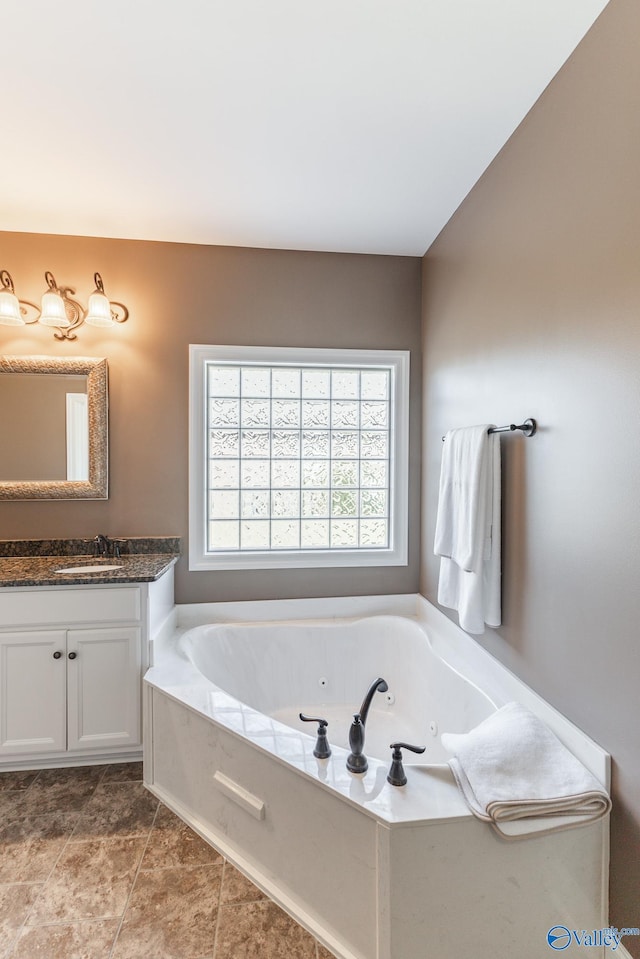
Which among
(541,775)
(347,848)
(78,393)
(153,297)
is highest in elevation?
(153,297)

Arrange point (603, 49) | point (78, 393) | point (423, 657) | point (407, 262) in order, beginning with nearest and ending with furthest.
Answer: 1. point (603, 49)
2. point (423, 657)
3. point (78, 393)
4. point (407, 262)

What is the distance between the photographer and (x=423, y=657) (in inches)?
95.9

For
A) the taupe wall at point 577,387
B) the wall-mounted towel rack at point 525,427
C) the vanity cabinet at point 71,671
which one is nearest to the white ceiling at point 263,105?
the taupe wall at point 577,387

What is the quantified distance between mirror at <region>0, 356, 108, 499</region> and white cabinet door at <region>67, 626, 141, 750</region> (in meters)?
0.82

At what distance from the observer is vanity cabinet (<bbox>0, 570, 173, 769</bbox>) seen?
7.07 ft

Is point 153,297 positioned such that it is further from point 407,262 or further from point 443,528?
point 443,528

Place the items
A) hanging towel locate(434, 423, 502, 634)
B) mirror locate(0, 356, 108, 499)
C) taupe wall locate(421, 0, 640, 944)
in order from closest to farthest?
taupe wall locate(421, 0, 640, 944), hanging towel locate(434, 423, 502, 634), mirror locate(0, 356, 108, 499)

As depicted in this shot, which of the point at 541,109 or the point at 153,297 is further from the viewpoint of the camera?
the point at 153,297

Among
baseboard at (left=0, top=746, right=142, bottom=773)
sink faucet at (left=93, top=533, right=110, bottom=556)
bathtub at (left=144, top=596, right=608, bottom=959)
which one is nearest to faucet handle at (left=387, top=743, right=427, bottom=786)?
bathtub at (left=144, top=596, right=608, bottom=959)

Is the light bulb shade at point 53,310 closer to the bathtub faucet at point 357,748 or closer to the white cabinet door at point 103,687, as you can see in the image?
the white cabinet door at point 103,687

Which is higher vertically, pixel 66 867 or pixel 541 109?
pixel 541 109

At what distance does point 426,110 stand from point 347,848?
7.65ft

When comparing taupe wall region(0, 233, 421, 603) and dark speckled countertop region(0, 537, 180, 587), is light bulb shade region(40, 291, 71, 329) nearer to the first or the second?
taupe wall region(0, 233, 421, 603)

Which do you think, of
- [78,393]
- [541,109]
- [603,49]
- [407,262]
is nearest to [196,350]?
[78,393]
